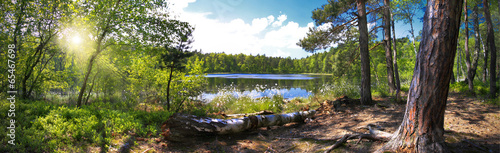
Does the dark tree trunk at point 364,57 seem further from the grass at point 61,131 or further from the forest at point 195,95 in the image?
the grass at point 61,131

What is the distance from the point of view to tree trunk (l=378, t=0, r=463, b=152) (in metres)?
2.61

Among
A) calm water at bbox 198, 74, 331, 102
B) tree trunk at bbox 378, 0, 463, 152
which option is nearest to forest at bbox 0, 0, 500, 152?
tree trunk at bbox 378, 0, 463, 152

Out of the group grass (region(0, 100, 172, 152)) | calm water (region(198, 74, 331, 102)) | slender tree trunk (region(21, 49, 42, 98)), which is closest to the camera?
grass (region(0, 100, 172, 152))

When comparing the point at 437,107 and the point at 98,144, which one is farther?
the point at 98,144

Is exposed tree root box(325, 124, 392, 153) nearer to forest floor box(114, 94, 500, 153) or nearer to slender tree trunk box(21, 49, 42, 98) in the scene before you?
forest floor box(114, 94, 500, 153)

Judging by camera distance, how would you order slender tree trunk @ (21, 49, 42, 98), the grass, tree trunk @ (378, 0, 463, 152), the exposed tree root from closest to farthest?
tree trunk @ (378, 0, 463, 152)
the grass
the exposed tree root
slender tree trunk @ (21, 49, 42, 98)

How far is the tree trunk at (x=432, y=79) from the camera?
2605 mm

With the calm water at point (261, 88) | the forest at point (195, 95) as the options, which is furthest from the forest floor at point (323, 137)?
the calm water at point (261, 88)

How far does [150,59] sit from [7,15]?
5549 mm

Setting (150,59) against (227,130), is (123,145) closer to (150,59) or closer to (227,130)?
(227,130)

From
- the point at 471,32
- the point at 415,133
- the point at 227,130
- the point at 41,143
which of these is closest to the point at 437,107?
the point at 415,133

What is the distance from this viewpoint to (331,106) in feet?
27.2

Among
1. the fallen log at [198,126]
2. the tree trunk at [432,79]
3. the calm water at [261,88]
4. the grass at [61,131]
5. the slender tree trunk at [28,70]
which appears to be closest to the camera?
the tree trunk at [432,79]

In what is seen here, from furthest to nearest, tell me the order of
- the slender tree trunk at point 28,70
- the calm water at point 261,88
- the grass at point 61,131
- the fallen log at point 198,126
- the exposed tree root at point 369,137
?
1. the calm water at point 261,88
2. the slender tree trunk at point 28,70
3. the fallen log at point 198,126
4. the exposed tree root at point 369,137
5. the grass at point 61,131
